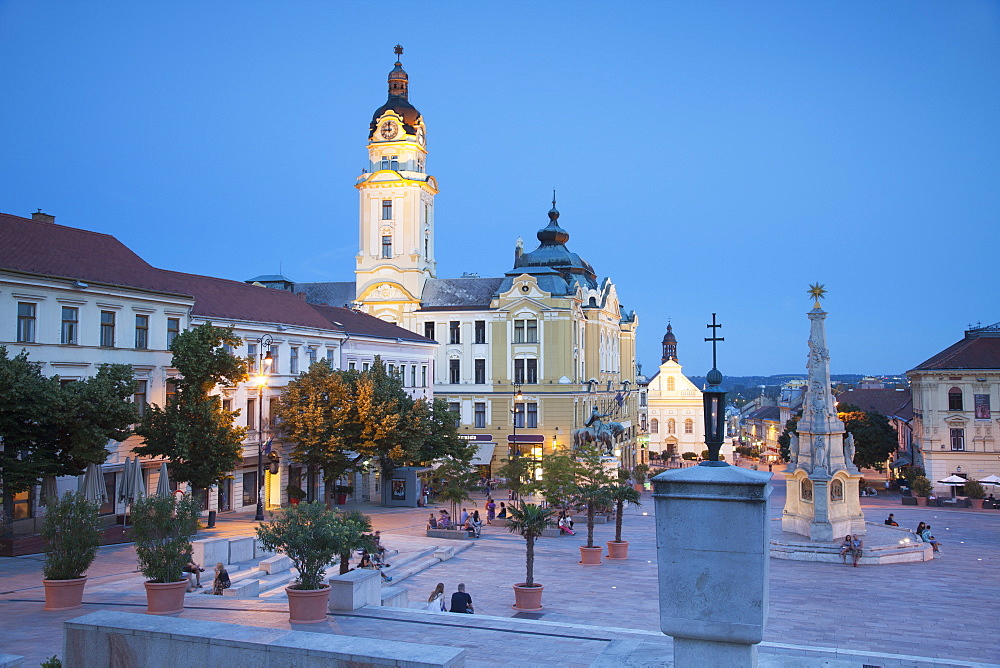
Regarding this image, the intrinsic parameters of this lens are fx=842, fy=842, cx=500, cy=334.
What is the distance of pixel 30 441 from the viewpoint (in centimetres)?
2562

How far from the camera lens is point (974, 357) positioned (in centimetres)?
5822

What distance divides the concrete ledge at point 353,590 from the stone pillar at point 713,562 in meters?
9.24

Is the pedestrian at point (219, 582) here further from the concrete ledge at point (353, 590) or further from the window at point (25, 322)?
the window at point (25, 322)

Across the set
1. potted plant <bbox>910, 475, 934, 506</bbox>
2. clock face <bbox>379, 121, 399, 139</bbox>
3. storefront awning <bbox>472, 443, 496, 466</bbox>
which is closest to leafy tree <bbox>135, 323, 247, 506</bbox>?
storefront awning <bbox>472, 443, 496, 466</bbox>

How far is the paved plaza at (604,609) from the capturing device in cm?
1380

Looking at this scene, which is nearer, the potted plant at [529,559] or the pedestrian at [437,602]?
the pedestrian at [437,602]

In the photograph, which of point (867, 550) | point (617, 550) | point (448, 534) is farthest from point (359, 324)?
point (867, 550)

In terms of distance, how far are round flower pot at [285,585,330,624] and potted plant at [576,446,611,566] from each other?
48.6 feet

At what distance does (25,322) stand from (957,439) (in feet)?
184

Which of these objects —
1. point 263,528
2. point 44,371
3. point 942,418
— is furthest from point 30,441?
point 942,418

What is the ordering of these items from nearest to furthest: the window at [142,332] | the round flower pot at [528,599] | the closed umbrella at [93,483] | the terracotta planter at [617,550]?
the round flower pot at [528,599], the closed umbrella at [93,483], the terracotta planter at [617,550], the window at [142,332]

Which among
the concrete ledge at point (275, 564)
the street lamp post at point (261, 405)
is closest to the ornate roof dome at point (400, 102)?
the street lamp post at point (261, 405)

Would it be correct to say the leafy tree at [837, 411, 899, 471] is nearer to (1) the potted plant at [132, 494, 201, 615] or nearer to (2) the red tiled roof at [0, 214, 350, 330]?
(2) the red tiled roof at [0, 214, 350, 330]

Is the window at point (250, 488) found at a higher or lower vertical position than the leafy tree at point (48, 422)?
lower
